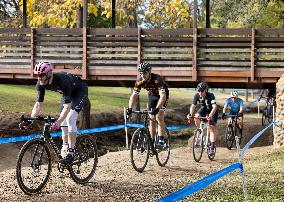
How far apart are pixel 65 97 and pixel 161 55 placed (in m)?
10.8

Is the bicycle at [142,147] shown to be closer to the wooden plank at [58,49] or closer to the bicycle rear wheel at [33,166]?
the bicycle rear wheel at [33,166]

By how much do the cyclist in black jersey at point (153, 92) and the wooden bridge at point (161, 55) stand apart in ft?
23.4

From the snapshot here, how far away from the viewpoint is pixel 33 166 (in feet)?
30.2

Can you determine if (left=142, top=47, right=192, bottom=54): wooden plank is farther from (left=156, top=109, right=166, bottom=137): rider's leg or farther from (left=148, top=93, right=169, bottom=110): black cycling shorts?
(left=156, top=109, right=166, bottom=137): rider's leg

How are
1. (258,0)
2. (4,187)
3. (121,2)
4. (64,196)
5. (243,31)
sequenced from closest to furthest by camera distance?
(64,196), (4,187), (243,31), (121,2), (258,0)

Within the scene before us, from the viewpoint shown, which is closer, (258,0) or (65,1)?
(65,1)

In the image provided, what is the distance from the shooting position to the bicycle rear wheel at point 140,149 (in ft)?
39.1

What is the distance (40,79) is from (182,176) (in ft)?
12.7

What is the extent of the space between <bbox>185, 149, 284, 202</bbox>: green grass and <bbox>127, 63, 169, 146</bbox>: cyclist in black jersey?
1.89 meters

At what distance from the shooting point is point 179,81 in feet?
66.5

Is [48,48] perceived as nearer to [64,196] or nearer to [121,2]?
[121,2]

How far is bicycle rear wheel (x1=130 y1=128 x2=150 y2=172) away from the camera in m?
11.9

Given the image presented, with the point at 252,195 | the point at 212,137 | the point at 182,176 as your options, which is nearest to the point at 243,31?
the point at 212,137

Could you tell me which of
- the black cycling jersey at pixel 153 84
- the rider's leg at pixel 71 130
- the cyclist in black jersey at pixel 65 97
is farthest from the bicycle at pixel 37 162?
the black cycling jersey at pixel 153 84
